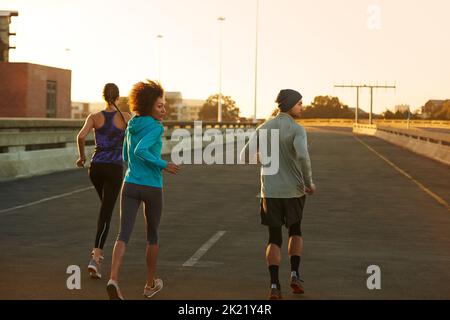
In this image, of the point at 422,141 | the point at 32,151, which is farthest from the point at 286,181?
the point at 422,141

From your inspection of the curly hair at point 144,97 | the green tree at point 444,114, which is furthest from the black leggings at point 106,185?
the green tree at point 444,114

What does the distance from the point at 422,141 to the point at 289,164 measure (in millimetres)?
33653

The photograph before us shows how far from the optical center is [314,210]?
50.2 feet

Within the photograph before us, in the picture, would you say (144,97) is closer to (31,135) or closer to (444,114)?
(31,135)

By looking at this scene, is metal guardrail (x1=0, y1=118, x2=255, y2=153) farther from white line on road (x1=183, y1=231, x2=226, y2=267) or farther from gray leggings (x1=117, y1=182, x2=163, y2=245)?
gray leggings (x1=117, y1=182, x2=163, y2=245)

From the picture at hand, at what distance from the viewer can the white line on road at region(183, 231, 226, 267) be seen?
9680 mm

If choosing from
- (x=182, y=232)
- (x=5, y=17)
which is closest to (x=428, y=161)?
(x=182, y=232)

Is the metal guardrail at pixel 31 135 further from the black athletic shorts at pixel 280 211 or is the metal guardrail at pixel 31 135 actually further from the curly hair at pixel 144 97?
the black athletic shorts at pixel 280 211

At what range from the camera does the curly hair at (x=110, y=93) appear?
918 cm

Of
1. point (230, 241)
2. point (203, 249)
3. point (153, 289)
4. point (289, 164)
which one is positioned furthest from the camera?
point (230, 241)

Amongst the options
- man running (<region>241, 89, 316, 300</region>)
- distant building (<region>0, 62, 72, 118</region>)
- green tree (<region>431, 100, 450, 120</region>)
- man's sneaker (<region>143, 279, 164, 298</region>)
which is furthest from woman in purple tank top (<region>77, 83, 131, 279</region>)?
green tree (<region>431, 100, 450, 120</region>)

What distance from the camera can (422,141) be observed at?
40.3 m

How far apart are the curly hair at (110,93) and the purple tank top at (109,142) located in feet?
0.47
